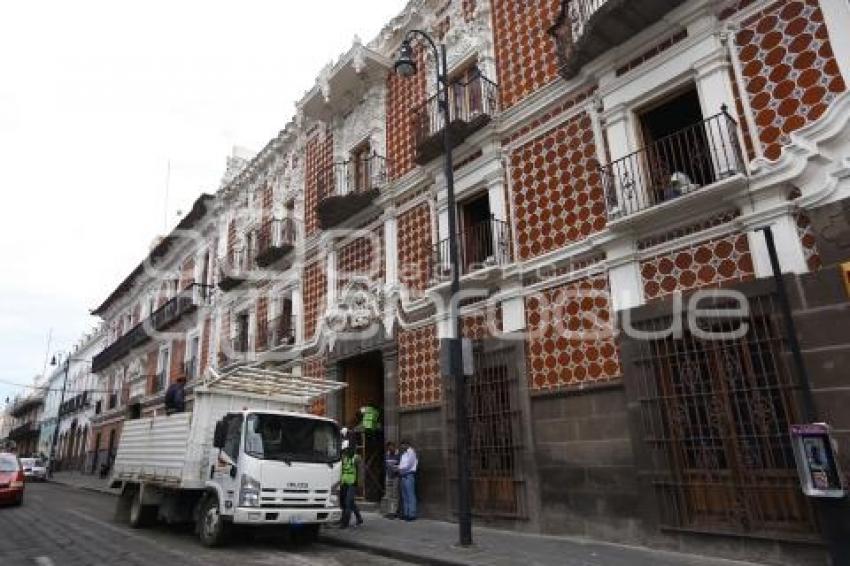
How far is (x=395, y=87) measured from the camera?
52.8 ft

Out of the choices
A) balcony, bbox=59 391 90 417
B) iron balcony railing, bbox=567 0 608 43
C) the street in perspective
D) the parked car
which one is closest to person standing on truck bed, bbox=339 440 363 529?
the street in perspective

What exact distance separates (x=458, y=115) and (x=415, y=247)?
3186mm

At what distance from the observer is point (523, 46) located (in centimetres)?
1225

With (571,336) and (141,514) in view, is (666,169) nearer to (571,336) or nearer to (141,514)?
(571,336)

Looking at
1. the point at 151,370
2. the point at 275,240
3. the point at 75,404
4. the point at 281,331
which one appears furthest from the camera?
the point at 75,404

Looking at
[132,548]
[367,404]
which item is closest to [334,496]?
[132,548]

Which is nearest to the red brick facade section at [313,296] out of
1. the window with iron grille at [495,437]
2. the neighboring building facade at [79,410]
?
the window with iron grille at [495,437]

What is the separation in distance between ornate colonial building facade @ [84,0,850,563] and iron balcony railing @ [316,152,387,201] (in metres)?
Answer: 0.12

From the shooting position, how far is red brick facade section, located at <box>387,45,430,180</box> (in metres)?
14.9

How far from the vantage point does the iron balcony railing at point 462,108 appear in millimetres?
12491

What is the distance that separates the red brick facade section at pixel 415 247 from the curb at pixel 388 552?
564 cm

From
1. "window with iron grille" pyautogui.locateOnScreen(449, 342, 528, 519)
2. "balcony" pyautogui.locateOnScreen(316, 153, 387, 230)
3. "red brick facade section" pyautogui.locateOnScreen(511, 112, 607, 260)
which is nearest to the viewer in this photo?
"red brick facade section" pyautogui.locateOnScreen(511, 112, 607, 260)

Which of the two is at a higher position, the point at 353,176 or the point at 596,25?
the point at 353,176

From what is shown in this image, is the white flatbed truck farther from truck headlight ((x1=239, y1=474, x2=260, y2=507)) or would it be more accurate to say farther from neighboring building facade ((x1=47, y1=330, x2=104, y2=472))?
neighboring building facade ((x1=47, y1=330, x2=104, y2=472))
